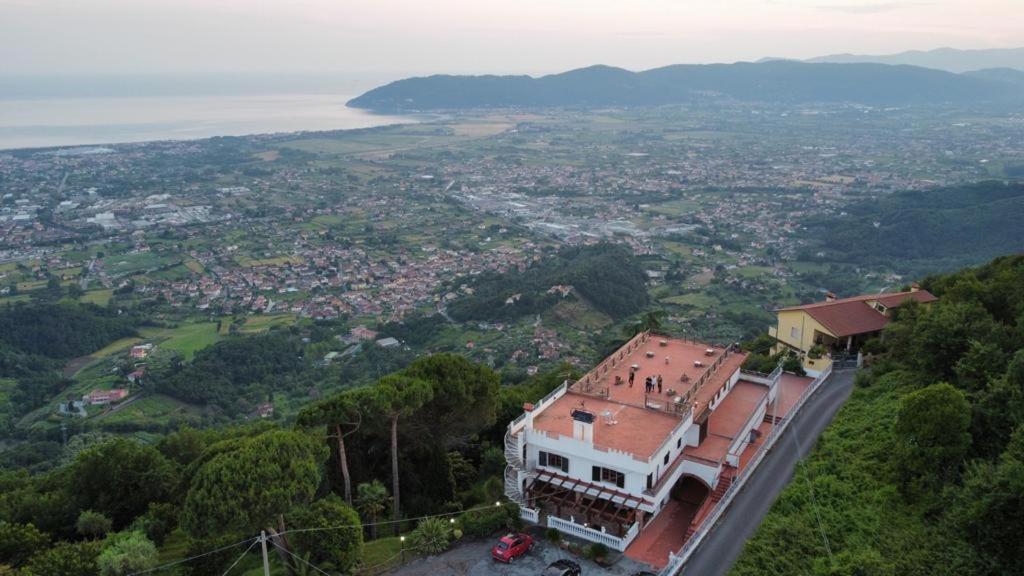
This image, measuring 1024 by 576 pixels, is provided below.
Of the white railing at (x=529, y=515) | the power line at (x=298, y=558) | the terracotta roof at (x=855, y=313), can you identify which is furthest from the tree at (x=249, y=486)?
the terracotta roof at (x=855, y=313)

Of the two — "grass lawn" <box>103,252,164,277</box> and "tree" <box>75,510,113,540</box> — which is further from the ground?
"tree" <box>75,510,113,540</box>

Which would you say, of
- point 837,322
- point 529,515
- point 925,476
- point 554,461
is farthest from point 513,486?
point 837,322

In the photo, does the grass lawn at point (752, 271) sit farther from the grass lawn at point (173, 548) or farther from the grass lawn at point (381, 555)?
the grass lawn at point (173, 548)

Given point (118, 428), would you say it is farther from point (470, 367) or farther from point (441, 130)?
point (441, 130)

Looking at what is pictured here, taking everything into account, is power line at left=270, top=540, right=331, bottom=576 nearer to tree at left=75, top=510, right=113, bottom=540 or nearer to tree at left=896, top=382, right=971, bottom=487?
tree at left=75, top=510, right=113, bottom=540

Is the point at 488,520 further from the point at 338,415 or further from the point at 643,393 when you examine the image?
the point at 643,393

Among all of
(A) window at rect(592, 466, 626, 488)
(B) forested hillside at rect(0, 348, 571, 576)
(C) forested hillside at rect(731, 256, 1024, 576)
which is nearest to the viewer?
(C) forested hillside at rect(731, 256, 1024, 576)

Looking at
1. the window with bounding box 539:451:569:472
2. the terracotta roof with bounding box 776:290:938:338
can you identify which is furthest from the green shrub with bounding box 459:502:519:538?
the terracotta roof with bounding box 776:290:938:338
